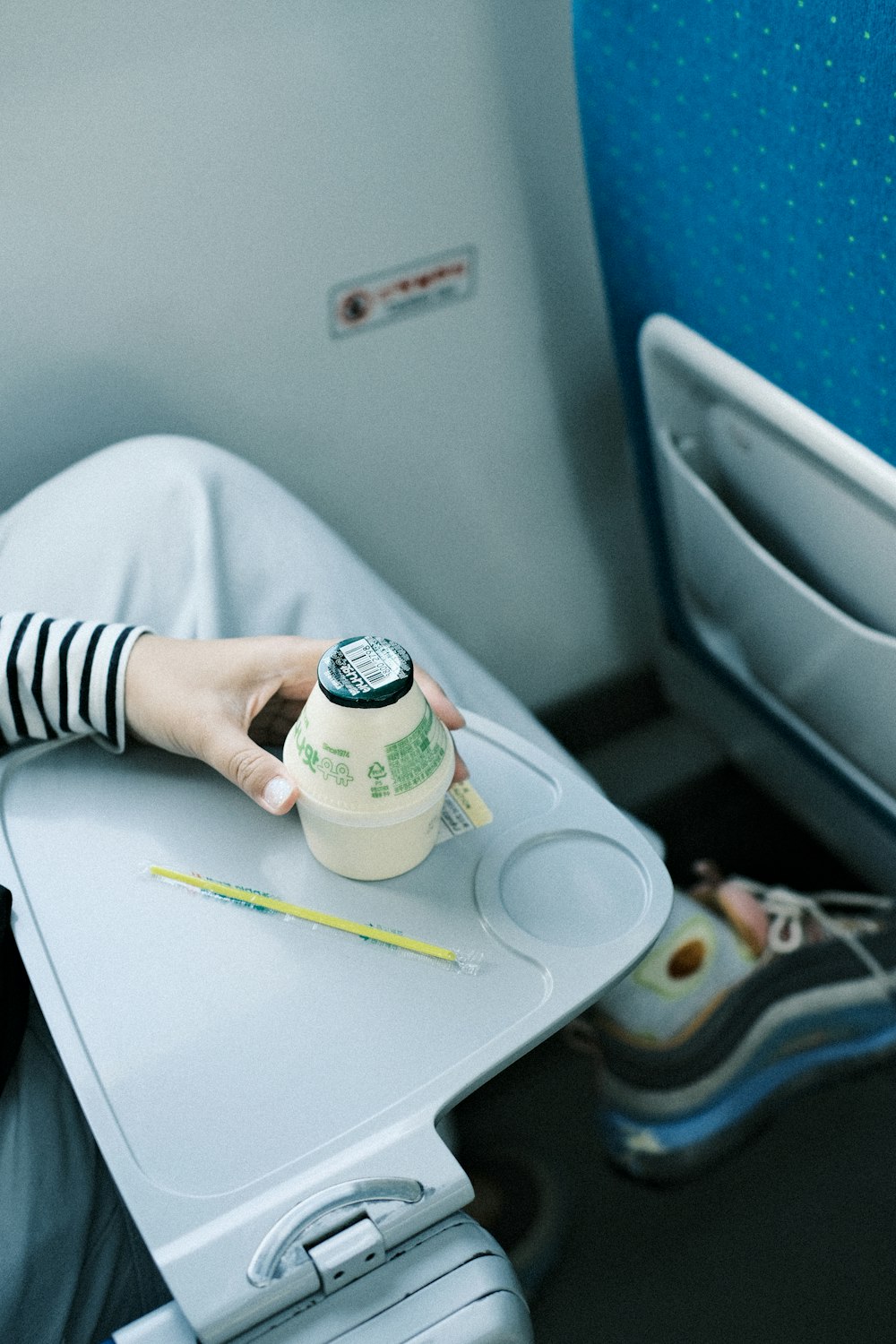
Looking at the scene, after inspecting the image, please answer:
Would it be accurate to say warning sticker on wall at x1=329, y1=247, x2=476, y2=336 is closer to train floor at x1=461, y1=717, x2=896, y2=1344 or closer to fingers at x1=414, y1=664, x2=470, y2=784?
fingers at x1=414, y1=664, x2=470, y2=784

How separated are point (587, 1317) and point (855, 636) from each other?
26.6 inches

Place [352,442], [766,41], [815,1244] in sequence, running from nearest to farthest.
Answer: [766,41], [815,1244], [352,442]

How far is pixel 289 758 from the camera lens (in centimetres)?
64

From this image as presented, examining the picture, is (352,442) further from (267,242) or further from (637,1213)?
(637,1213)

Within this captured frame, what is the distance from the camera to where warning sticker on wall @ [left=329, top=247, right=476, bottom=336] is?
3.73 feet

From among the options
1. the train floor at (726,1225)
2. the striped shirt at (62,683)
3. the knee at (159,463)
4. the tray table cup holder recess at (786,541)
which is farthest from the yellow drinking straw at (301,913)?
the train floor at (726,1225)

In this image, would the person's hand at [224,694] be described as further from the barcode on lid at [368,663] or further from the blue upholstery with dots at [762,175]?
the blue upholstery with dots at [762,175]

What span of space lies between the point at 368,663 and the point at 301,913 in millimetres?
167

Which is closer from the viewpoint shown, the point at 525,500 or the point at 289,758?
the point at 289,758

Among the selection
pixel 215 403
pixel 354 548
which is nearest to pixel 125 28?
pixel 215 403

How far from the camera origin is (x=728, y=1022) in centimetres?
114

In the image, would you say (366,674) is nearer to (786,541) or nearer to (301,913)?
(301,913)

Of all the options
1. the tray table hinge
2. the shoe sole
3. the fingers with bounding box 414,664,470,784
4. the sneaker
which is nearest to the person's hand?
the fingers with bounding box 414,664,470,784

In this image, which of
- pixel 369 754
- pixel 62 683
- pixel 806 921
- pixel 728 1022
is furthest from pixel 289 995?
pixel 806 921
